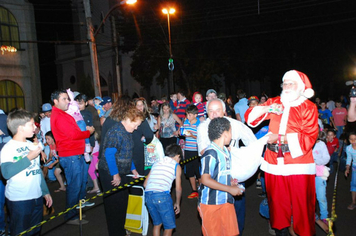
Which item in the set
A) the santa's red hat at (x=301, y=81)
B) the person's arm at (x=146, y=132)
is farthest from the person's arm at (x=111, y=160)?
the santa's red hat at (x=301, y=81)

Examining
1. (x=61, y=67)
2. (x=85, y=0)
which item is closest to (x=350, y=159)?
(x=85, y=0)

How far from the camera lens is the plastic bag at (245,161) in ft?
12.0

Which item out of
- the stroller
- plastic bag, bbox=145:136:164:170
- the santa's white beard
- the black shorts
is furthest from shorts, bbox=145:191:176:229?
the black shorts

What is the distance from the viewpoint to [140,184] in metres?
5.07

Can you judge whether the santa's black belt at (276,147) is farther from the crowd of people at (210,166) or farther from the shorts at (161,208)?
the shorts at (161,208)

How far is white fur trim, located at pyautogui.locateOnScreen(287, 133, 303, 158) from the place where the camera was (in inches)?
151

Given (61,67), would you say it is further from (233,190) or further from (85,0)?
(233,190)

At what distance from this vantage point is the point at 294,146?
3.85 m

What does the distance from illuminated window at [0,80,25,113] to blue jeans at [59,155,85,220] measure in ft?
52.5

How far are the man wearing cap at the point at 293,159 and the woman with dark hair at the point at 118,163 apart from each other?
1964 mm

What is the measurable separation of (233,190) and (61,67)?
39.6 m

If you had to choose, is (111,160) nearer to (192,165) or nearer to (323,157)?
(192,165)

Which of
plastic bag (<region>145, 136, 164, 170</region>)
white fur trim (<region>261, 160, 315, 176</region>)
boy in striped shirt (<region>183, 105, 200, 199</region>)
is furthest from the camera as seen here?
boy in striped shirt (<region>183, 105, 200, 199</region>)

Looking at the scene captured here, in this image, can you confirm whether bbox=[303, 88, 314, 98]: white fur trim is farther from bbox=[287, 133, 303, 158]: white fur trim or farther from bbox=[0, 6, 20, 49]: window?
bbox=[0, 6, 20, 49]: window
